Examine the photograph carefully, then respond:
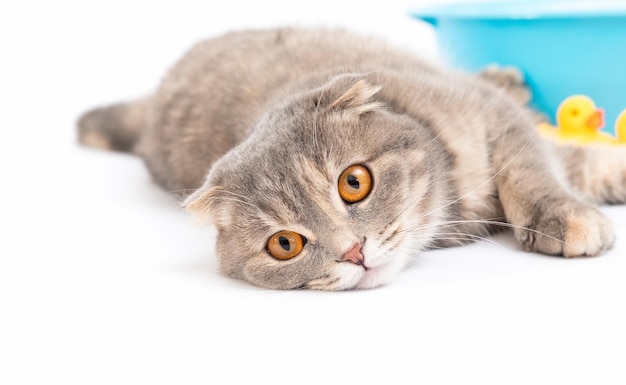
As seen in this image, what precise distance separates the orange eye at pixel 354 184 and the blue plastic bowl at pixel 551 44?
61.5 inches

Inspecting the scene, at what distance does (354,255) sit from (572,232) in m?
0.66

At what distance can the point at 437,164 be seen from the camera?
2.25 meters

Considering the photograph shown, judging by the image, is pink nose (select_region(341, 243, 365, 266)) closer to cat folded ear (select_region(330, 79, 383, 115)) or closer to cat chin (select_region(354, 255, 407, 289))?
cat chin (select_region(354, 255, 407, 289))

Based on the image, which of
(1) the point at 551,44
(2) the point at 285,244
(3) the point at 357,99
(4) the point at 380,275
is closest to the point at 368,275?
(4) the point at 380,275

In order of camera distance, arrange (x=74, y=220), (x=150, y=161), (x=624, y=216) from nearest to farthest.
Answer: (x=624, y=216) → (x=74, y=220) → (x=150, y=161)

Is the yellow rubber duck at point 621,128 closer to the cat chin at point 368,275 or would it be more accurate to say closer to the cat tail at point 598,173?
the cat tail at point 598,173

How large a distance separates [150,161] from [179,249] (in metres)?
1.07

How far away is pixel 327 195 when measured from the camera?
1975 millimetres

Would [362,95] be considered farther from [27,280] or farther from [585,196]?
[27,280]

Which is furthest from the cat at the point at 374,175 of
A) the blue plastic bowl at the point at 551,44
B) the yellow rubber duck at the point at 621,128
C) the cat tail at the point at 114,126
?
the cat tail at the point at 114,126

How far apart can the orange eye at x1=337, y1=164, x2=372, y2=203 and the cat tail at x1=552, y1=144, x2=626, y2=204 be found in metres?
1.04

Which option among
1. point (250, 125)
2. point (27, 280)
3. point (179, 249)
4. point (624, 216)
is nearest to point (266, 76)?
point (250, 125)

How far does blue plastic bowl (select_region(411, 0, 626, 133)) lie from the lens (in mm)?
3045

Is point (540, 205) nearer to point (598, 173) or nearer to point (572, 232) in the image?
point (572, 232)
